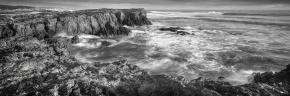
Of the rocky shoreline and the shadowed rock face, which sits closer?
the rocky shoreline

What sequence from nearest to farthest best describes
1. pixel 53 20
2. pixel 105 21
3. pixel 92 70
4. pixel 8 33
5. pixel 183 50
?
pixel 92 70, pixel 183 50, pixel 8 33, pixel 53 20, pixel 105 21

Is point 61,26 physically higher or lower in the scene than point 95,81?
higher

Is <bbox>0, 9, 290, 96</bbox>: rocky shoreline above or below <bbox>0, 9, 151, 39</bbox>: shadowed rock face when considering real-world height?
below

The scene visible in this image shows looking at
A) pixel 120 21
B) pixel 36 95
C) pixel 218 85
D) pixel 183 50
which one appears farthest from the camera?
pixel 120 21

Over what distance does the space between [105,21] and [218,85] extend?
117 ft

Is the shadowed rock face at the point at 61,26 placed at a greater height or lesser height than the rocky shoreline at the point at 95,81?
greater

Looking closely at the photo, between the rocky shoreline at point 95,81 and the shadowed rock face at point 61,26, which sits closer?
the rocky shoreline at point 95,81

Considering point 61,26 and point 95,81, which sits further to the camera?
point 61,26

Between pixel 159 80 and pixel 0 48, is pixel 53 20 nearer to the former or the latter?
pixel 0 48

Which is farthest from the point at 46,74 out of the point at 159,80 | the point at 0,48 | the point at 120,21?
the point at 120,21

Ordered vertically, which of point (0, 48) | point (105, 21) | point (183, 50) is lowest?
point (183, 50)

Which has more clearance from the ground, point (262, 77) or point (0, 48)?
point (0, 48)

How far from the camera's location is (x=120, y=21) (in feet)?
172

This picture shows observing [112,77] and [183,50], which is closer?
[112,77]
